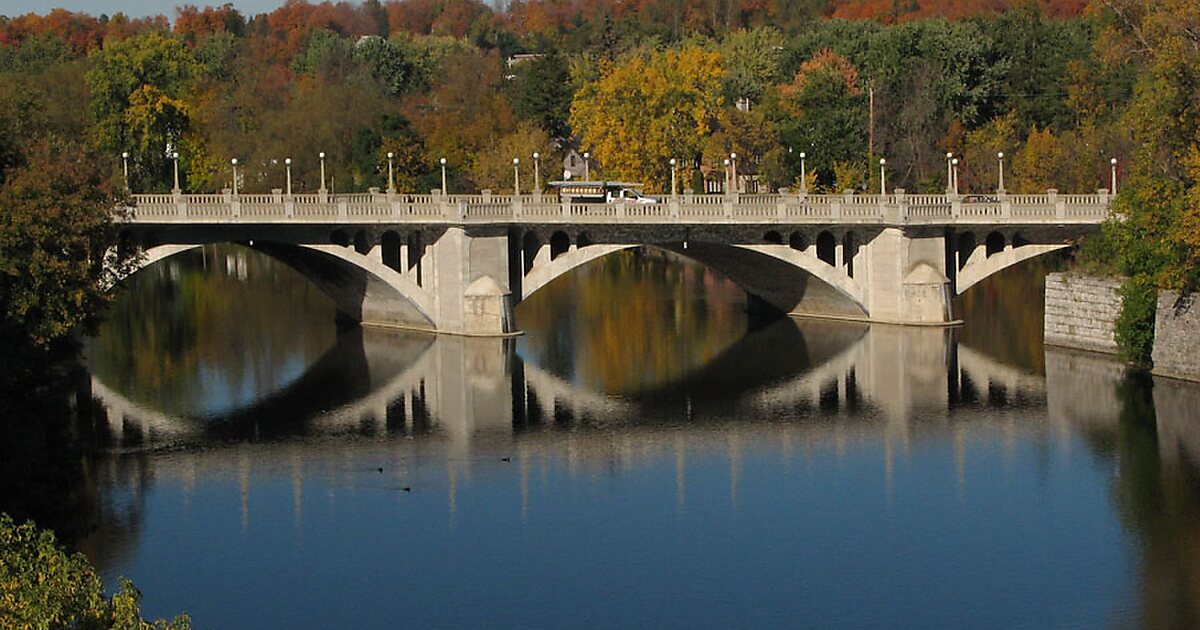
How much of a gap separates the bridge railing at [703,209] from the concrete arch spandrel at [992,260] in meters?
1.75

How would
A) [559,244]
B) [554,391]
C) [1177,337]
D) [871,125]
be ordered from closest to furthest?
[1177,337] < [554,391] < [559,244] < [871,125]

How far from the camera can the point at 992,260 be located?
82.3 metres

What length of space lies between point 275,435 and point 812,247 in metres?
28.4

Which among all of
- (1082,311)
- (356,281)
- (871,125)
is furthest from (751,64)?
(1082,311)

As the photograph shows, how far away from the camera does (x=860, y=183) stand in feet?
380

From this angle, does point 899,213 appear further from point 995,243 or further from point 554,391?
point 554,391

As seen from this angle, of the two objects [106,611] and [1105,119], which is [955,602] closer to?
[106,611]

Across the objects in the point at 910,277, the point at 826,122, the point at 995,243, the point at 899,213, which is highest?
the point at 826,122

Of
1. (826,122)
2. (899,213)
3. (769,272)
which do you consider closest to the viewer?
(899,213)

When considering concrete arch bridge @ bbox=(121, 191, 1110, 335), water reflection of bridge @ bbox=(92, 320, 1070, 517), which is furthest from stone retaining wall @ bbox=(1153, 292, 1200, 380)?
concrete arch bridge @ bbox=(121, 191, 1110, 335)

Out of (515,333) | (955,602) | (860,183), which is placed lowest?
(955,602)

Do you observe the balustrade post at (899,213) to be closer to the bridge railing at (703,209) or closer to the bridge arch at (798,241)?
the bridge railing at (703,209)

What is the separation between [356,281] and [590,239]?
10145mm

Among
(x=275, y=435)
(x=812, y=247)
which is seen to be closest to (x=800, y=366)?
(x=812, y=247)
